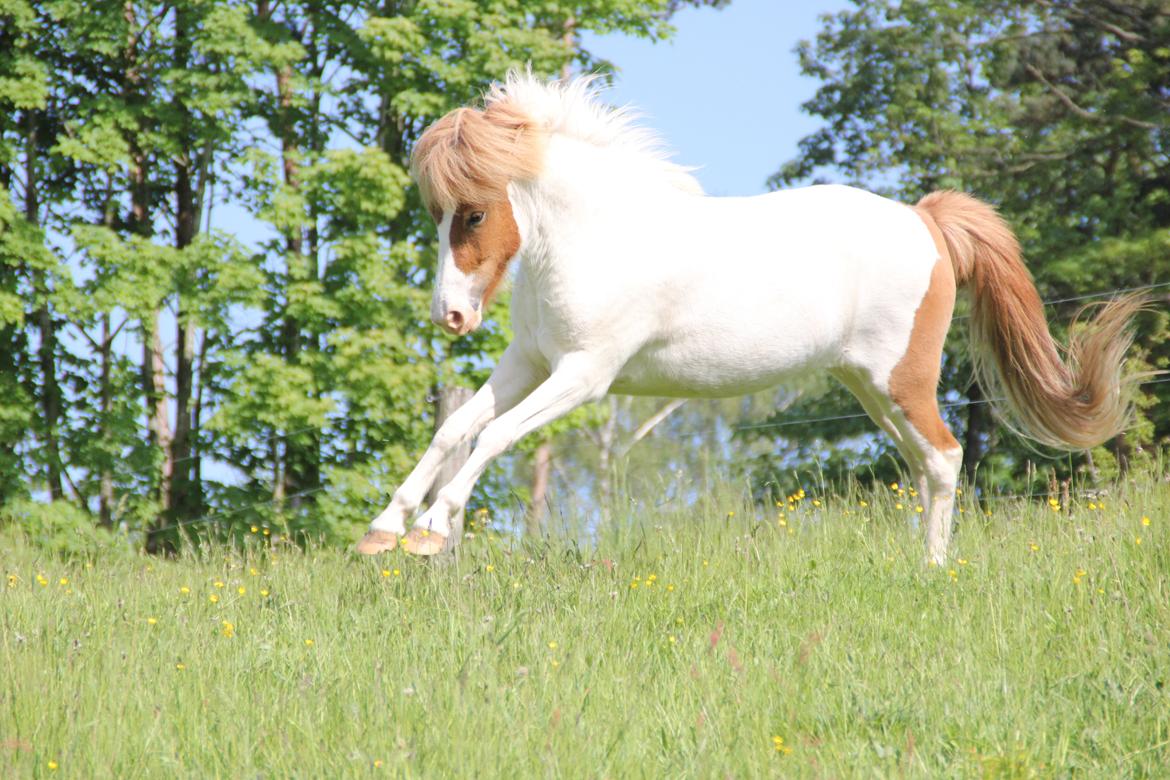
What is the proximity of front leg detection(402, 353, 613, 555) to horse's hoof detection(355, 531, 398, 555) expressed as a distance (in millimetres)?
98

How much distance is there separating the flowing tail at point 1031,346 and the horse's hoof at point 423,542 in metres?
3.41

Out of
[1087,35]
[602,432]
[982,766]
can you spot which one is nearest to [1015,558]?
[982,766]

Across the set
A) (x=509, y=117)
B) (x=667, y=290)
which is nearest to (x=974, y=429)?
(x=667, y=290)

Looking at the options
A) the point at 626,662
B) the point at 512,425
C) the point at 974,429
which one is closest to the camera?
the point at 626,662

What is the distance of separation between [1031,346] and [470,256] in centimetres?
328

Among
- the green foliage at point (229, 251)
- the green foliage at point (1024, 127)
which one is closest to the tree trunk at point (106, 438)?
the green foliage at point (229, 251)

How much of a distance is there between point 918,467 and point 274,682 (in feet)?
11.7

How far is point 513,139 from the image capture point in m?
4.98

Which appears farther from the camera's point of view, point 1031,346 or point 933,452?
point 1031,346

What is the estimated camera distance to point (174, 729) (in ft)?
11.5

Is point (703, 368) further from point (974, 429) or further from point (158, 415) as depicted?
point (974, 429)

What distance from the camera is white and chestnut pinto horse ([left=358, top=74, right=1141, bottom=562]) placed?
15.9 ft

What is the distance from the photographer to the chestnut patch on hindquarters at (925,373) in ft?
19.4

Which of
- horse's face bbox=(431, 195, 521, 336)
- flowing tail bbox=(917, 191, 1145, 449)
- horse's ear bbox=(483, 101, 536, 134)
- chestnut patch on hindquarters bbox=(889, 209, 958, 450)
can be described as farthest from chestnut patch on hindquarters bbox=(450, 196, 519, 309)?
flowing tail bbox=(917, 191, 1145, 449)
